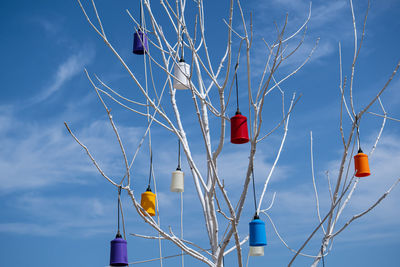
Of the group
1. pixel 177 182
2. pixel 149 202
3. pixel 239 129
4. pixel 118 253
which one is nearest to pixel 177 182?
pixel 177 182

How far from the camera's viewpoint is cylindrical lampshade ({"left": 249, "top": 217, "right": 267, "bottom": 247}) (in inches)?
98.2

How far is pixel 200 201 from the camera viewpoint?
10.4 feet

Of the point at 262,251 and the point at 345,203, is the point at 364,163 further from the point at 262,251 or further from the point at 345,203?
the point at 262,251

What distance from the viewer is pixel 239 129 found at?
2533mm

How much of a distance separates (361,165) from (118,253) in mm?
1675

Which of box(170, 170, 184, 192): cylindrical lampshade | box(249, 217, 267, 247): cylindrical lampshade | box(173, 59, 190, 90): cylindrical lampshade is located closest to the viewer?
box(249, 217, 267, 247): cylindrical lampshade

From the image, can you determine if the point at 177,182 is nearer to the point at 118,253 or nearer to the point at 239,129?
the point at 118,253

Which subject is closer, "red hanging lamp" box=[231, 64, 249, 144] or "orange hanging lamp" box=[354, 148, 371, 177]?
"red hanging lamp" box=[231, 64, 249, 144]

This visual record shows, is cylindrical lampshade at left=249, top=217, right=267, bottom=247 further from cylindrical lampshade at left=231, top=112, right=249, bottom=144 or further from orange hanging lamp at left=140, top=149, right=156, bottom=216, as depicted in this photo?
orange hanging lamp at left=140, top=149, right=156, bottom=216

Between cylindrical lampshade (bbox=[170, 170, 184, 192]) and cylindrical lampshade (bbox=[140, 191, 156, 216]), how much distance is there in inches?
6.0

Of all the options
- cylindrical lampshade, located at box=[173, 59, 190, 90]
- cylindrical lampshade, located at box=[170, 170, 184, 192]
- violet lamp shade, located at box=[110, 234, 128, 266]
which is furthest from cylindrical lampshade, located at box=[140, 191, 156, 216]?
cylindrical lampshade, located at box=[173, 59, 190, 90]

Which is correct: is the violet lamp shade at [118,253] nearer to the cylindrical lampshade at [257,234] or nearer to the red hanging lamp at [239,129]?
the cylindrical lampshade at [257,234]

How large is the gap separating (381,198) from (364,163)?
54 cm

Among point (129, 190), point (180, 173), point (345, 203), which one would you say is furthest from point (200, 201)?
point (345, 203)
